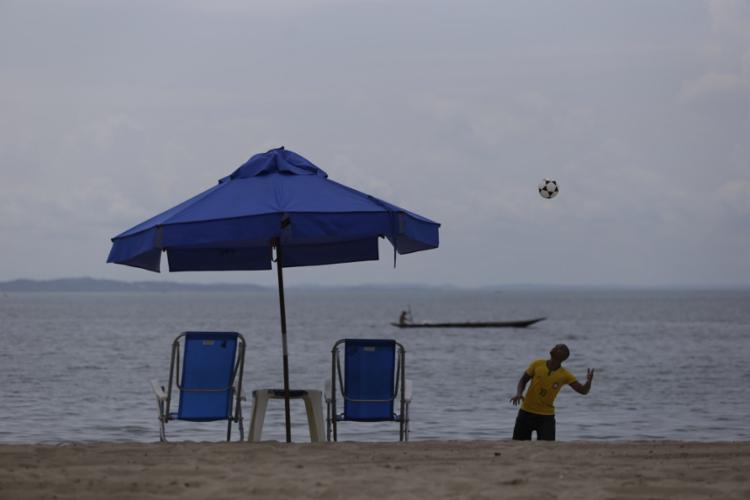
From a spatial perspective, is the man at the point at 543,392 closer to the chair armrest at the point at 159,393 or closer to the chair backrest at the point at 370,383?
the chair backrest at the point at 370,383

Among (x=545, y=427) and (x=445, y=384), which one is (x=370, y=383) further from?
(x=445, y=384)

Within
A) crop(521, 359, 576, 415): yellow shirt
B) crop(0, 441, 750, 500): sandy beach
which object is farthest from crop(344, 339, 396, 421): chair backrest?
crop(521, 359, 576, 415): yellow shirt

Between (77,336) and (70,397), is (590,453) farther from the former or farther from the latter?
(77,336)

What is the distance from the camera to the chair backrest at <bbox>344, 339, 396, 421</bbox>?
8875 millimetres

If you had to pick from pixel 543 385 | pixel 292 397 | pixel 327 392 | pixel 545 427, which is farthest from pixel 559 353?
pixel 292 397

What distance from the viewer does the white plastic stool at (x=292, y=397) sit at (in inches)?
337

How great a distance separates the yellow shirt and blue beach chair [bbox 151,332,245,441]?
7.55 ft

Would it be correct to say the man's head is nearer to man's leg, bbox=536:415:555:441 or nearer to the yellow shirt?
the yellow shirt

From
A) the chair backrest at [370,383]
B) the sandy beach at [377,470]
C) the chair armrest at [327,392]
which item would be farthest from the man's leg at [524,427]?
the chair armrest at [327,392]

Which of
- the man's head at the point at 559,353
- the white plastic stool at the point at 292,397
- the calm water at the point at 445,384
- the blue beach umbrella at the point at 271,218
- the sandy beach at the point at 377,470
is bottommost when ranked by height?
the calm water at the point at 445,384

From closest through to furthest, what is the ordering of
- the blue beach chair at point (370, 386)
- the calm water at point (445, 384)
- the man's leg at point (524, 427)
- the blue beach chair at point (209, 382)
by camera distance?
the blue beach chair at point (209, 382) → the blue beach chair at point (370, 386) → the man's leg at point (524, 427) → the calm water at point (445, 384)

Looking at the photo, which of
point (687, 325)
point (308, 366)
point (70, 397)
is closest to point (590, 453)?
point (70, 397)

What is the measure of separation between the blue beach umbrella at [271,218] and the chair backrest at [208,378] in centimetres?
47

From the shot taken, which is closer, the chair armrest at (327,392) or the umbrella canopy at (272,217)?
the umbrella canopy at (272,217)
